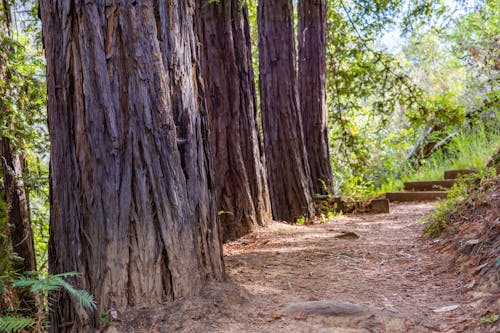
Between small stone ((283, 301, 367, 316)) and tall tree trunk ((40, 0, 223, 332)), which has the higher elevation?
tall tree trunk ((40, 0, 223, 332))

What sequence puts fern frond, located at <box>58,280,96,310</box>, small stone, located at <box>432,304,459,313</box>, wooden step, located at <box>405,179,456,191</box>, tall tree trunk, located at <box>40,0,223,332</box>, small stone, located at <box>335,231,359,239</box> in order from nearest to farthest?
fern frond, located at <box>58,280,96,310</box>, tall tree trunk, located at <box>40,0,223,332</box>, small stone, located at <box>432,304,459,313</box>, small stone, located at <box>335,231,359,239</box>, wooden step, located at <box>405,179,456,191</box>

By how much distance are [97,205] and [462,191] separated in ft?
14.5

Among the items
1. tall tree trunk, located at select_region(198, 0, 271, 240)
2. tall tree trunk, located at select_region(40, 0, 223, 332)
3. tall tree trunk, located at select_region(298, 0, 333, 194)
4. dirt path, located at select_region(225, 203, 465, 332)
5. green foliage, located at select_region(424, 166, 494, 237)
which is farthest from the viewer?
tall tree trunk, located at select_region(298, 0, 333, 194)

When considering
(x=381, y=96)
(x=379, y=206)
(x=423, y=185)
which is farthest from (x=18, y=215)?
(x=423, y=185)

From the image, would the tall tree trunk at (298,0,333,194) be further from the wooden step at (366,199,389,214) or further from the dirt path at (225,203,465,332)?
the dirt path at (225,203,465,332)

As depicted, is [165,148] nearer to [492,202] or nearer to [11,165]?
[492,202]

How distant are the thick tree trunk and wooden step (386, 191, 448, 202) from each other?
22.8 ft

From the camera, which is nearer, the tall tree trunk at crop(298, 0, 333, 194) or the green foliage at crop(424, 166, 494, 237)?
the green foliage at crop(424, 166, 494, 237)

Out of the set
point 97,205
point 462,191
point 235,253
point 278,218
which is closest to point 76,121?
point 97,205

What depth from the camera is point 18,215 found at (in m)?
6.27

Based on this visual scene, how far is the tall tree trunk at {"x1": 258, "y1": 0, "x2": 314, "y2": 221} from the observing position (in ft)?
25.8

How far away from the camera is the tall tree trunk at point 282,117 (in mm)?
7855

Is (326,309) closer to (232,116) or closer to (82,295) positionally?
(82,295)

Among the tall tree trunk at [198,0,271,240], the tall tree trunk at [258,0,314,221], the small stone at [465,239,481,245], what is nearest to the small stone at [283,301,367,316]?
the small stone at [465,239,481,245]
